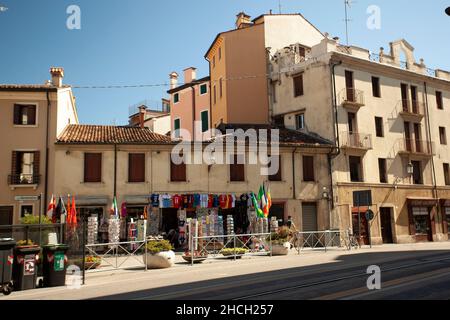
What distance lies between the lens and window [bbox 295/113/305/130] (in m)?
29.9

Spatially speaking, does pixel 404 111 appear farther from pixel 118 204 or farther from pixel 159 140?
pixel 118 204

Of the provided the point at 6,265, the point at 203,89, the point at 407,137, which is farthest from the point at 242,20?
the point at 6,265

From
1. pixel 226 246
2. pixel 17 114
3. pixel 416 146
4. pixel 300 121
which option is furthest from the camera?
pixel 416 146

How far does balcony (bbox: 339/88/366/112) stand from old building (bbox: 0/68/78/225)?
17807 millimetres

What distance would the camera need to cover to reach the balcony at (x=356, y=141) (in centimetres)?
2764

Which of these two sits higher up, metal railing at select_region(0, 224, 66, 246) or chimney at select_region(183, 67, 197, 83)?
chimney at select_region(183, 67, 197, 83)

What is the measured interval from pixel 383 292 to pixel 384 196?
21359 millimetres

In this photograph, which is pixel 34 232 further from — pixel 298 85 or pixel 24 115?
pixel 298 85

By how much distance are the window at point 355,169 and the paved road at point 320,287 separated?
15647 millimetres

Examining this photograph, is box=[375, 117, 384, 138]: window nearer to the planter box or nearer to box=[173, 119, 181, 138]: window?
box=[173, 119, 181, 138]: window

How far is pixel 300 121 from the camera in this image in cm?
3017

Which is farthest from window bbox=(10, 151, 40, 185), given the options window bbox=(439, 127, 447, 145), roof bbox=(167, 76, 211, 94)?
window bbox=(439, 127, 447, 145)

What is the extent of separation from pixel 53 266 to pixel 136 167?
40.7 feet
